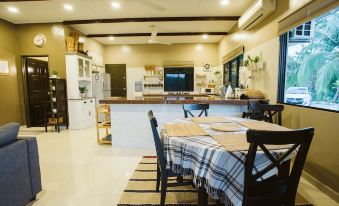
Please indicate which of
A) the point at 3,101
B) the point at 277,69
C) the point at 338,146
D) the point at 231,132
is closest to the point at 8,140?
the point at 231,132

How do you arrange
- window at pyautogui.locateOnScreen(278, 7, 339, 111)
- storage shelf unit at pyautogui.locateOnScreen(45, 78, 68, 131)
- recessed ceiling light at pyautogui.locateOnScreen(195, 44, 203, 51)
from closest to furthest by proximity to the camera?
1. window at pyautogui.locateOnScreen(278, 7, 339, 111)
2. storage shelf unit at pyautogui.locateOnScreen(45, 78, 68, 131)
3. recessed ceiling light at pyautogui.locateOnScreen(195, 44, 203, 51)

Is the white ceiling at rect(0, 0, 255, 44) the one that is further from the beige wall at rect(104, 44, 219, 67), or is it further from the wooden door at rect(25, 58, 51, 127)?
the beige wall at rect(104, 44, 219, 67)

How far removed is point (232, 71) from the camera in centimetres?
602

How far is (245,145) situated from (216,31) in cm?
561

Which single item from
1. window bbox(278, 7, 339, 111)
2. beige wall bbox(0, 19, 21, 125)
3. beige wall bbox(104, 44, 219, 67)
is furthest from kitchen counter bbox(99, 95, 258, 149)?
beige wall bbox(104, 44, 219, 67)

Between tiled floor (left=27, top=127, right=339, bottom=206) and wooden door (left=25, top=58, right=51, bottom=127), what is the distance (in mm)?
1893

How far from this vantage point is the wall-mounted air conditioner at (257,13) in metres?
3.18

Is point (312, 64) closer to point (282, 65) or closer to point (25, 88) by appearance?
point (282, 65)

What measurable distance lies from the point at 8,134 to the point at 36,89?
189 inches

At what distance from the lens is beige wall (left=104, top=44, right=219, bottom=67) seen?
7.79 meters

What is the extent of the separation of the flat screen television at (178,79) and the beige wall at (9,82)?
492 centimetres

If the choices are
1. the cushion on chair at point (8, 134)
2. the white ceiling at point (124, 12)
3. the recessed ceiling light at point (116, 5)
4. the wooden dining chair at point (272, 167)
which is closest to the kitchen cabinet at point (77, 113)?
the white ceiling at point (124, 12)

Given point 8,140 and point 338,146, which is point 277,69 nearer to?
point 338,146

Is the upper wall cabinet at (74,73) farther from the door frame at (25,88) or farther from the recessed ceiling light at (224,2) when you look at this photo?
the recessed ceiling light at (224,2)
